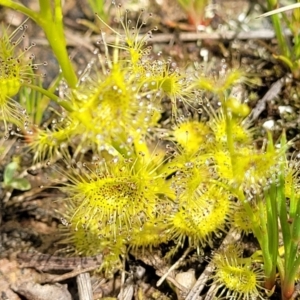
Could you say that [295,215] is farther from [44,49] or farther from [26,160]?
[44,49]

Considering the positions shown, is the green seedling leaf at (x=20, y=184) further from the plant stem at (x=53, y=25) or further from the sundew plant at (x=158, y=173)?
the plant stem at (x=53, y=25)

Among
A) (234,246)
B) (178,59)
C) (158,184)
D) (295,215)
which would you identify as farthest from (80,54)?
(295,215)

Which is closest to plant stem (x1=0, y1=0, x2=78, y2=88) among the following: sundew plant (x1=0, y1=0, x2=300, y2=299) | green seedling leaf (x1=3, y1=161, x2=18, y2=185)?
sundew plant (x1=0, y1=0, x2=300, y2=299)

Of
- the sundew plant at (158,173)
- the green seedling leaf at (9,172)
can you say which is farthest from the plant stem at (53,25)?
the green seedling leaf at (9,172)

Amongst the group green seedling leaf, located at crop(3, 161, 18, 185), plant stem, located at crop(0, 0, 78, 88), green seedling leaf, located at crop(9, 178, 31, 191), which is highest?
plant stem, located at crop(0, 0, 78, 88)

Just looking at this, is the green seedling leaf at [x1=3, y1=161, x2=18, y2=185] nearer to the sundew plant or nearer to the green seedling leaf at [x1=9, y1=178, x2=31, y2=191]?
the green seedling leaf at [x1=9, y1=178, x2=31, y2=191]
